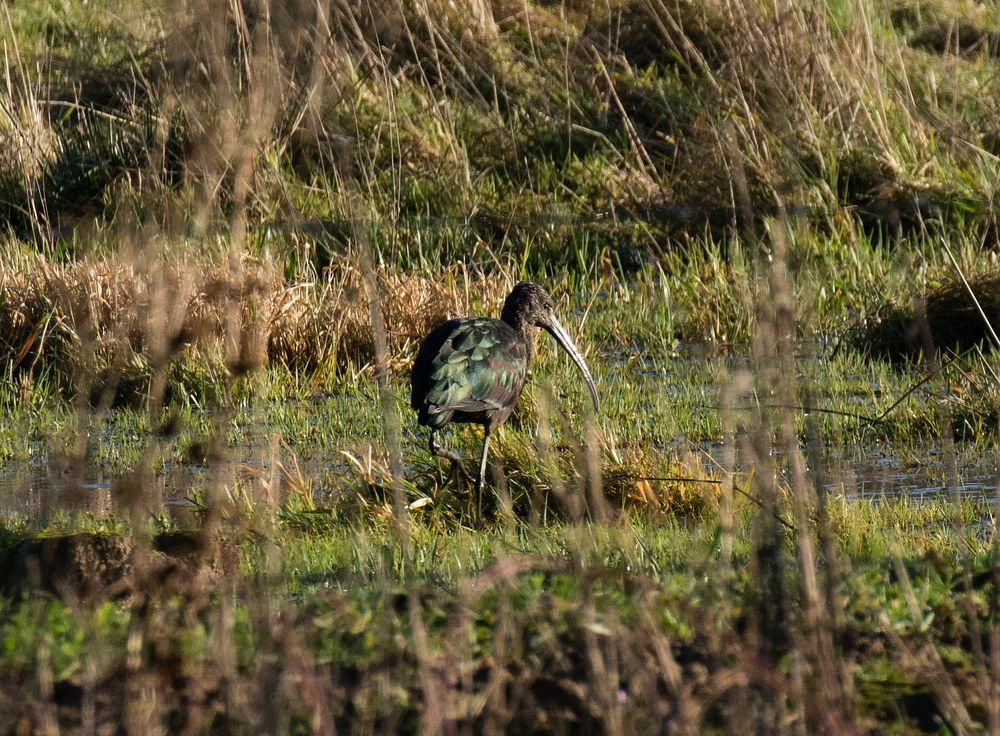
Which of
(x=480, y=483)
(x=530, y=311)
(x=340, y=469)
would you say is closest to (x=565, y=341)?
(x=530, y=311)

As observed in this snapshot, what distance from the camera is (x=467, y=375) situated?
22.6 ft

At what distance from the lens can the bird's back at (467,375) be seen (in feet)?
22.5

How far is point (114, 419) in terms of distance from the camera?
8.14m

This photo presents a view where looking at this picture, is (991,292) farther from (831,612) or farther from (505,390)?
(831,612)

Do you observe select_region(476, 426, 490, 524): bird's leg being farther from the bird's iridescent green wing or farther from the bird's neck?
the bird's neck

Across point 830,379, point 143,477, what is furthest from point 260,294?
point 143,477

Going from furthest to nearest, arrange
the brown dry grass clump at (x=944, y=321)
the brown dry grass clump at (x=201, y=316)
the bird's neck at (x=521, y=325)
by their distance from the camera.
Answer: the brown dry grass clump at (x=944, y=321) < the brown dry grass clump at (x=201, y=316) < the bird's neck at (x=521, y=325)

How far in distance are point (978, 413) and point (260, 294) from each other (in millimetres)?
3496

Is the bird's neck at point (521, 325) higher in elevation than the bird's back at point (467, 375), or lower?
lower

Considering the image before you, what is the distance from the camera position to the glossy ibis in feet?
22.5

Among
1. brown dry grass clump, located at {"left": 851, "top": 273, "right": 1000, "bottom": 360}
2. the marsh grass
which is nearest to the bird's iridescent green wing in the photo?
the marsh grass

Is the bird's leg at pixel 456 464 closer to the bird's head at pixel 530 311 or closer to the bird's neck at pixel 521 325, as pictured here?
the bird's neck at pixel 521 325

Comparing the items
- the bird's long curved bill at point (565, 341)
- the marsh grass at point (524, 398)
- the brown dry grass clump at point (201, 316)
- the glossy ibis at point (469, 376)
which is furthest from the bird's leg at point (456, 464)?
the brown dry grass clump at point (201, 316)

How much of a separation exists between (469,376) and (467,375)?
1 cm
